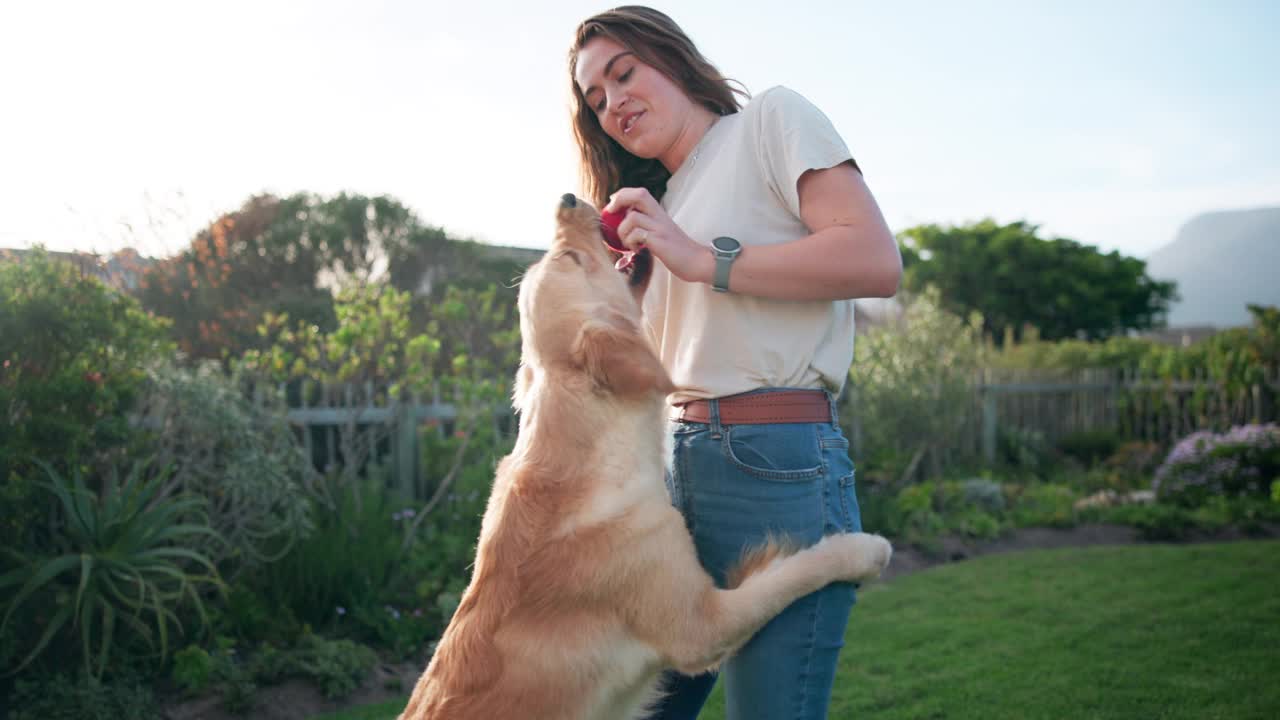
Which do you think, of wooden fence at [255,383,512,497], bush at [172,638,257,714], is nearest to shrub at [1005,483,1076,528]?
wooden fence at [255,383,512,497]

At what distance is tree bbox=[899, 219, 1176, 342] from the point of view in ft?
131

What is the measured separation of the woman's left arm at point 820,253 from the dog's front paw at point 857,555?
573mm

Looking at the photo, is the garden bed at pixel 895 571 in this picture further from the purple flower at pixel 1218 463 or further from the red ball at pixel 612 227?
the red ball at pixel 612 227

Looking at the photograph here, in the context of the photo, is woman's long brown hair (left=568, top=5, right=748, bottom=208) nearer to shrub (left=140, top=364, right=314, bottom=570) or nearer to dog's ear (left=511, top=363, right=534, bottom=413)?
dog's ear (left=511, top=363, right=534, bottom=413)

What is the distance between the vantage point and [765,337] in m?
2.19

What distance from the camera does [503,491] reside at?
2.45 metres

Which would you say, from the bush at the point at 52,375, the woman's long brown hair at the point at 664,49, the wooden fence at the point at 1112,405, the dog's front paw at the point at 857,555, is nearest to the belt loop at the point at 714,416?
the dog's front paw at the point at 857,555

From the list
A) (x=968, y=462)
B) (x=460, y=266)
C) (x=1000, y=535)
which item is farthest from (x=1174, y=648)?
(x=460, y=266)

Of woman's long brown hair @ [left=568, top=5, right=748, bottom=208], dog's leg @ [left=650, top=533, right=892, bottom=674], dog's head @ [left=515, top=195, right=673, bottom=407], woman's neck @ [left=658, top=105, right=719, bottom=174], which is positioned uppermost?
woman's long brown hair @ [left=568, top=5, right=748, bottom=208]

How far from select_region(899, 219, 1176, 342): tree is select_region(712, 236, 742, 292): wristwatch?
39178 mm

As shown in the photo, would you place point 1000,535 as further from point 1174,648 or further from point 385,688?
point 385,688

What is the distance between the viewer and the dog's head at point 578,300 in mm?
2439

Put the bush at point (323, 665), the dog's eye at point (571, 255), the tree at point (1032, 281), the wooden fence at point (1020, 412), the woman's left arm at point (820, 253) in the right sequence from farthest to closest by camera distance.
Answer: the tree at point (1032, 281), the wooden fence at point (1020, 412), the bush at point (323, 665), the dog's eye at point (571, 255), the woman's left arm at point (820, 253)

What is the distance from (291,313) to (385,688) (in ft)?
25.2
